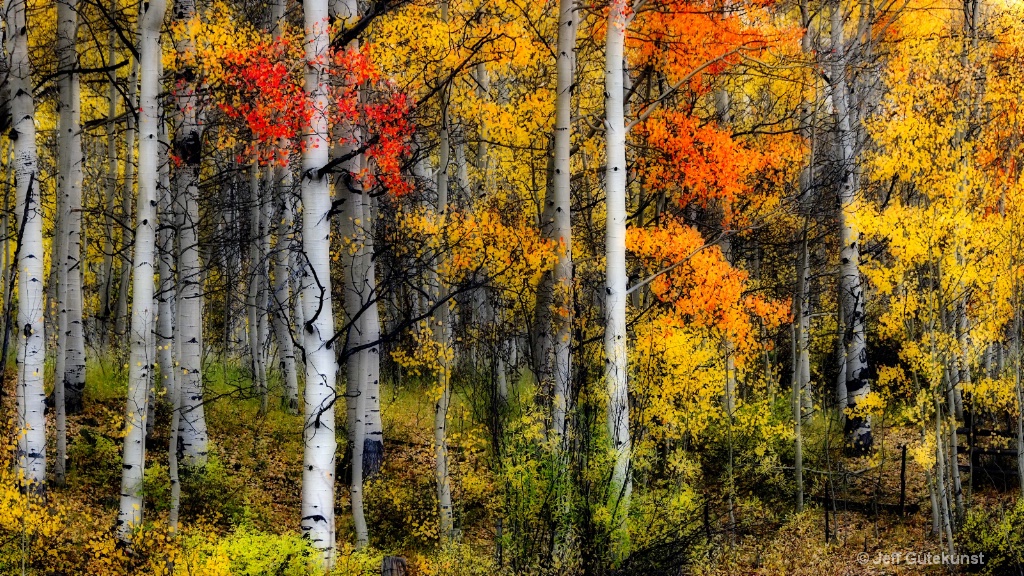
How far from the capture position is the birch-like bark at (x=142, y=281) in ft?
24.2

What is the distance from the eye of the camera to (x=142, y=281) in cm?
748

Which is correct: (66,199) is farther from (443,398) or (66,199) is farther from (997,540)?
(997,540)

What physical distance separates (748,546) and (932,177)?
Result: 5.93 m

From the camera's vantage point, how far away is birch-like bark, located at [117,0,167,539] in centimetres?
738

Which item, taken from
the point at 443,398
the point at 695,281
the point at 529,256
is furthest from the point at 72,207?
the point at 695,281

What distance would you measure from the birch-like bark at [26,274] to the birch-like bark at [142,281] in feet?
2.99

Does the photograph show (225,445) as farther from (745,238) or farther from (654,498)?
(745,238)

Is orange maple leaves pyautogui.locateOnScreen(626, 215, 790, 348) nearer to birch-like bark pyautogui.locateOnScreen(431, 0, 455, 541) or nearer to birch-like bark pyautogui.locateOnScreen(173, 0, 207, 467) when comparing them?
birch-like bark pyautogui.locateOnScreen(431, 0, 455, 541)

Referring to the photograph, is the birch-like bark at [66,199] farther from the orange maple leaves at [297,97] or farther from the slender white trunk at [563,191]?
the slender white trunk at [563,191]

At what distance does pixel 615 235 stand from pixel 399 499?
4.50 m

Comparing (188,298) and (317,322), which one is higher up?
(188,298)

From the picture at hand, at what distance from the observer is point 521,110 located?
12.2 metres

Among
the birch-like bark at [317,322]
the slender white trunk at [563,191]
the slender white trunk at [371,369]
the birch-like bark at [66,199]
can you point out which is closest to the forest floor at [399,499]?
the slender white trunk at [371,369]

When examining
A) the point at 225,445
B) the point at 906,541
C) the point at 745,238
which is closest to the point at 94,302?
the point at 225,445
